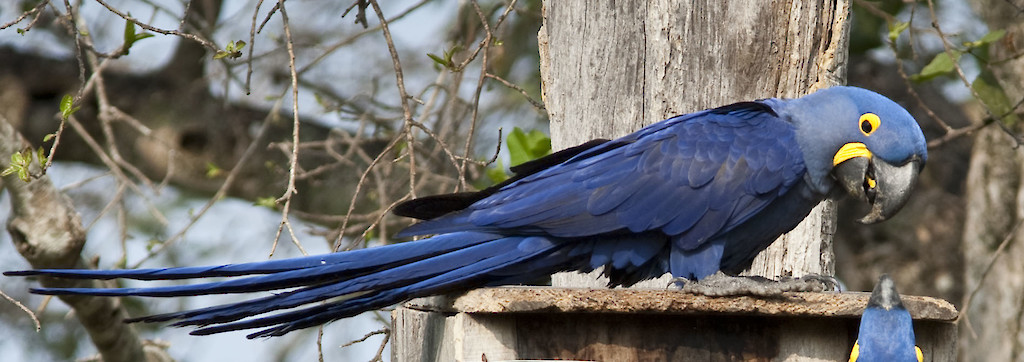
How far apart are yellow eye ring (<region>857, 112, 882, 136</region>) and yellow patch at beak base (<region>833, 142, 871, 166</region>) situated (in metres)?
0.04

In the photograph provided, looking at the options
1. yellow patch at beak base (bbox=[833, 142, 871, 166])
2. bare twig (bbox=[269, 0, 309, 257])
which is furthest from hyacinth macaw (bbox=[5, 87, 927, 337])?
bare twig (bbox=[269, 0, 309, 257])

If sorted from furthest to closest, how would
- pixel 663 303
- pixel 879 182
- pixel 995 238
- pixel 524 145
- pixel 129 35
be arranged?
pixel 995 238 < pixel 524 145 < pixel 129 35 < pixel 879 182 < pixel 663 303

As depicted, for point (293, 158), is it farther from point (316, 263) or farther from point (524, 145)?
point (524, 145)

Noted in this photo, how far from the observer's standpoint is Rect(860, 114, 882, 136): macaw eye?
2.73 metres

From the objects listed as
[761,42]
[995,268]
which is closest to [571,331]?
[761,42]

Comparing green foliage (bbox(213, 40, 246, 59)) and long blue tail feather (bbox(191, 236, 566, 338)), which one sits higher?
green foliage (bbox(213, 40, 246, 59))

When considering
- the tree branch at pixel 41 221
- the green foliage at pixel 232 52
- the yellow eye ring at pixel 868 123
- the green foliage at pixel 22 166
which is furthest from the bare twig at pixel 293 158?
the yellow eye ring at pixel 868 123

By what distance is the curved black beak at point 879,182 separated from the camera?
8.82ft

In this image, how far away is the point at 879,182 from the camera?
2.71 m

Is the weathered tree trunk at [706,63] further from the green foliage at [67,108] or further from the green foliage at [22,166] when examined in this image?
the green foliage at [22,166]

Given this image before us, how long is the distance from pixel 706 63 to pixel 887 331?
113cm

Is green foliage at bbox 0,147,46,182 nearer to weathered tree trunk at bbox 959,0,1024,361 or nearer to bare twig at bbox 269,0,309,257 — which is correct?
bare twig at bbox 269,0,309,257

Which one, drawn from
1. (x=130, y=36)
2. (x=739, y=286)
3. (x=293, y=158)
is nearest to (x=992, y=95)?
(x=739, y=286)

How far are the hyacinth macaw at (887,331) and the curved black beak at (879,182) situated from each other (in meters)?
0.50
